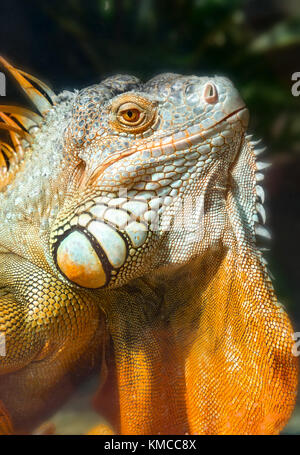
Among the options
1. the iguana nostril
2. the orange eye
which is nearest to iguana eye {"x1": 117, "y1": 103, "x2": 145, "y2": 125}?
the orange eye

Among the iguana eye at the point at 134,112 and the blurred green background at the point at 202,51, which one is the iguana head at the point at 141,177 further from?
Result: the blurred green background at the point at 202,51

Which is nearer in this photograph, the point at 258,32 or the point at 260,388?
the point at 260,388

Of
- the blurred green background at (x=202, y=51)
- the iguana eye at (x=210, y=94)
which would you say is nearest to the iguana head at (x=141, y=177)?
the iguana eye at (x=210, y=94)

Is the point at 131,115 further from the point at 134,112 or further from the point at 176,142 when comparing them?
the point at 176,142

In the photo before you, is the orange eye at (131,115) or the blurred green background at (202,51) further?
the blurred green background at (202,51)
